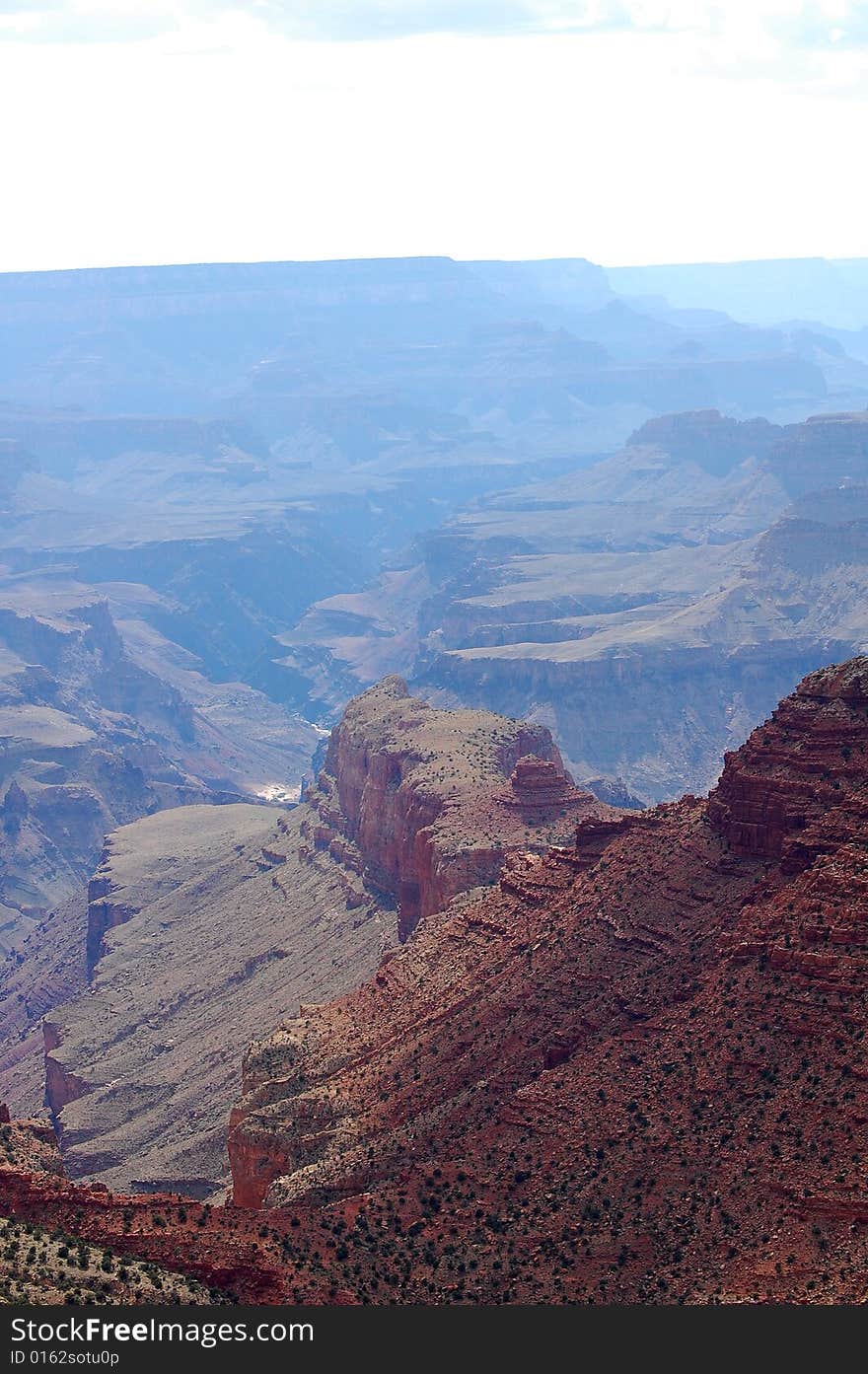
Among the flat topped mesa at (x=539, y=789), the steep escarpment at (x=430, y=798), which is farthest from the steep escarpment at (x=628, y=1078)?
the flat topped mesa at (x=539, y=789)

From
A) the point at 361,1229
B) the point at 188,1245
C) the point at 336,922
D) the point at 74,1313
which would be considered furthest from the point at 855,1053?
the point at 336,922

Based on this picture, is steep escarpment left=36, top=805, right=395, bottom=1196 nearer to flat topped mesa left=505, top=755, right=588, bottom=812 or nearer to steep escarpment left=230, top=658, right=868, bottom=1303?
flat topped mesa left=505, top=755, right=588, bottom=812

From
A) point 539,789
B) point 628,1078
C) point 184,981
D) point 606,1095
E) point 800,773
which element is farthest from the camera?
point 184,981

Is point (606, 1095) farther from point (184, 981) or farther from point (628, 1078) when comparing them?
point (184, 981)

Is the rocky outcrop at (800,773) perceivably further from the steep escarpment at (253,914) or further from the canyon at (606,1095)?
the steep escarpment at (253,914)

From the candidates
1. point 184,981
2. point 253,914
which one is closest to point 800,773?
point 184,981
